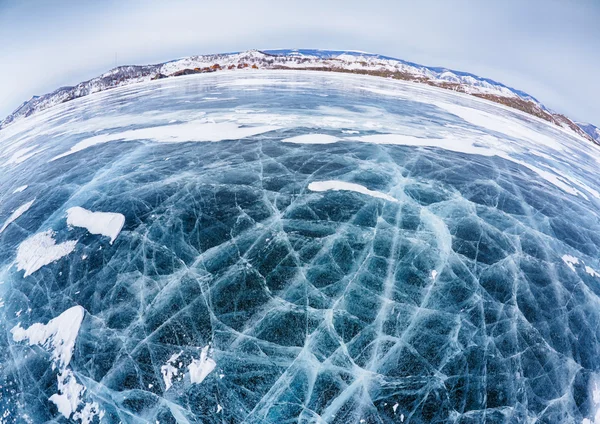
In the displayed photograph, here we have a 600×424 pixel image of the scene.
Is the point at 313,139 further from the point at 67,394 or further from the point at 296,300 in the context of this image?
the point at 67,394

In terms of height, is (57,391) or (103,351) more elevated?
(103,351)

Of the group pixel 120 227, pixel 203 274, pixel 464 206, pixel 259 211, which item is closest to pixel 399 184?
pixel 464 206

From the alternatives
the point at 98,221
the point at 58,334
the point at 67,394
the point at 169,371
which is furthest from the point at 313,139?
the point at 67,394

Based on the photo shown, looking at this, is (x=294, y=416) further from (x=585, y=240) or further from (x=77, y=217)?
(x=585, y=240)

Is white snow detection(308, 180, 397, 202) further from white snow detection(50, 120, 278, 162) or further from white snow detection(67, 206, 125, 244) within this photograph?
white snow detection(50, 120, 278, 162)

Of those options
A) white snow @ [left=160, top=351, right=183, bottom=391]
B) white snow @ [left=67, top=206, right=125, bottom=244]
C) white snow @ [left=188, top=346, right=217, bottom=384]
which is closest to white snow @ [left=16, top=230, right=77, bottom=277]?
white snow @ [left=67, top=206, right=125, bottom=244]
